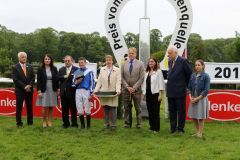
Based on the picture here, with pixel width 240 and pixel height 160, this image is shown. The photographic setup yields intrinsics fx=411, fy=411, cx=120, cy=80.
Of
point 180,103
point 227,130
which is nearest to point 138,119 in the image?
point 180,103

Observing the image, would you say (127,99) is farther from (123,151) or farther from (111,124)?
(123,151)

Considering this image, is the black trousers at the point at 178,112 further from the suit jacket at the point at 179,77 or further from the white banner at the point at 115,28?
the white banner at the point at 115,28

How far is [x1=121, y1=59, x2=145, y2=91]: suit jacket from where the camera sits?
873 centimetres

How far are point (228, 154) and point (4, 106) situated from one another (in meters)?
6.68

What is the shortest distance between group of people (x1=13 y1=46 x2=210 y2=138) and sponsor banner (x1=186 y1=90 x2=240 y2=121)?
1597mm

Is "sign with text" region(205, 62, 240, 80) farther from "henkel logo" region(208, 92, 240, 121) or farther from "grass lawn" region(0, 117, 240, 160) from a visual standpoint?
"grass lawn" region(0, 117, 240, 160)

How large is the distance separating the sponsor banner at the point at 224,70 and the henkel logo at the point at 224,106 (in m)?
1.10

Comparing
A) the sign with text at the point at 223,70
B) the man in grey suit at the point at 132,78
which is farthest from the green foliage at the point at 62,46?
the man in grey suit at the point at 132,78

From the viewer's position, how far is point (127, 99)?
8.97 meters

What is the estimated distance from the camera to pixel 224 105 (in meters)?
10.1

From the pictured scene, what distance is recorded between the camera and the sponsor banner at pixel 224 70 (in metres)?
11.0

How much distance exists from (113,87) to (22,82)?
210cm

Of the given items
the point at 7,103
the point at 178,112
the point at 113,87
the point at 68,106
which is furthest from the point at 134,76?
the point at 7,103

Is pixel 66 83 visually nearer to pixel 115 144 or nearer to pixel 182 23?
pixel 115 144
